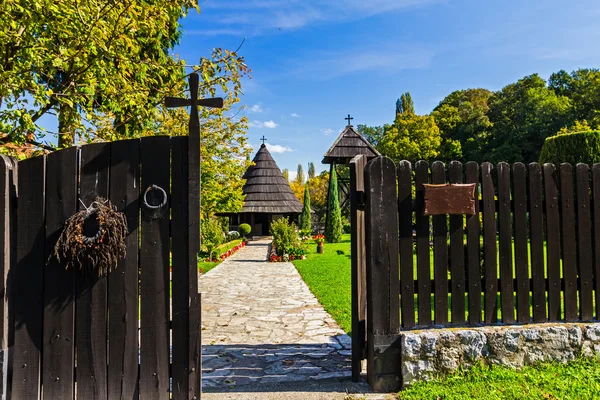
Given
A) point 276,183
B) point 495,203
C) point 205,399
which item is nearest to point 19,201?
point 205,399

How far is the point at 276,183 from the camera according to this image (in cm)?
2739

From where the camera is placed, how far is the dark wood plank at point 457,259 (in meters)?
3.32

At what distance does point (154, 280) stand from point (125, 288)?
0.22 metres

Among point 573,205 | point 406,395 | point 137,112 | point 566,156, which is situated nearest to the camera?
point 406,395

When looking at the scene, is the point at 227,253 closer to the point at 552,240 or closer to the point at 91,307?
the point at 91,307

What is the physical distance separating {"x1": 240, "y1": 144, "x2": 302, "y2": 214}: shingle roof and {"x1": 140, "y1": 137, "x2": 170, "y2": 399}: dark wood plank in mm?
22963

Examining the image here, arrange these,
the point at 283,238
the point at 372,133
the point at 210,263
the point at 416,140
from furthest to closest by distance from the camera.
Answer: the point at 372,133
the point at 416,140
the point at 283,238
the point at 210,263

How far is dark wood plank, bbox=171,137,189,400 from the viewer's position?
9.04 ft

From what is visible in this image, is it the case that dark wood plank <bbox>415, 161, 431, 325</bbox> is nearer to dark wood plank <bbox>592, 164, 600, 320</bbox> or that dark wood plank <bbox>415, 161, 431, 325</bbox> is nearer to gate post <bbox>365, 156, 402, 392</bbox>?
gate post <bbox>365, 156, 402, 392</bbox>

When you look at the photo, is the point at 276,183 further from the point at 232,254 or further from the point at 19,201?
the point at 19,201

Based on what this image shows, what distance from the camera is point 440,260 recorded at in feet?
10.9

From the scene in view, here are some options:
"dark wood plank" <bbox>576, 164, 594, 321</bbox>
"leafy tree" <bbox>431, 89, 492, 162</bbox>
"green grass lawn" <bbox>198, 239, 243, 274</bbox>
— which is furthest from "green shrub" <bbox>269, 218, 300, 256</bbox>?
"leafy tree" <bbox>431, 89, 492, 162</bbox>

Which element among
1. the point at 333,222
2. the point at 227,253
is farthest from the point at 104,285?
the point at 333,222

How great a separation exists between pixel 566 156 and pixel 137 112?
1005 centimetres
